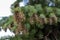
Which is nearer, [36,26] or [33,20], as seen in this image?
[33,20]

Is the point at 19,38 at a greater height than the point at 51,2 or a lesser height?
lesser

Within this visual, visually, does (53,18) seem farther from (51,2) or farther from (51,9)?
(51,2)

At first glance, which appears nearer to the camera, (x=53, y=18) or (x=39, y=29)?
(x=53, y=18)

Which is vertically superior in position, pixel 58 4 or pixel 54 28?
pixel 58 4

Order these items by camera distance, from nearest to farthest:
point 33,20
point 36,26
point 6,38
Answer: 1. point 33,20
2. point 36,26
3. point 6,38

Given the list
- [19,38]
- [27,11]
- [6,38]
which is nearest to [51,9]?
[27,11]

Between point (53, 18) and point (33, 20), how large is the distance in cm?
13

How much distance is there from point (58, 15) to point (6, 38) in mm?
476

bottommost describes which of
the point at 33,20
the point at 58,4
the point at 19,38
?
the point at 19,38

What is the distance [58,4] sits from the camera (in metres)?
1.38

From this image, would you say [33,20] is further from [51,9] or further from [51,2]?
[51,2]

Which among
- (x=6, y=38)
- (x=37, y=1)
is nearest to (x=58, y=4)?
(x=37, y=1)

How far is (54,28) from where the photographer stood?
141 centimetres

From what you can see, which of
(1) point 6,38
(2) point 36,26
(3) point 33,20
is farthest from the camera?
(1) point 6,38
